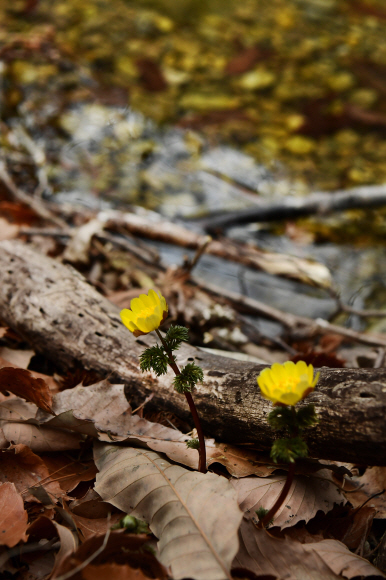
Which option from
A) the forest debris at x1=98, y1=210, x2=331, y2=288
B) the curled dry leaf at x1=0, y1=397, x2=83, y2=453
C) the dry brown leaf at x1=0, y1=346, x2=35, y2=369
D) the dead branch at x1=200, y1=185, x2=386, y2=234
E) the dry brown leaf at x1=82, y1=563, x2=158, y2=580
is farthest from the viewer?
the dead branch at x1=200, y1=185, x2=386, y2=234

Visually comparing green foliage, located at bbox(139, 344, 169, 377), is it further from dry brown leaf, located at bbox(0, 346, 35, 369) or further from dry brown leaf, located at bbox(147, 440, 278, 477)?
dry brown leaf, located at bbox(0, 346, 35, 369)

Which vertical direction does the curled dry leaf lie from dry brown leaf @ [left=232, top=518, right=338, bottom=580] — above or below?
below

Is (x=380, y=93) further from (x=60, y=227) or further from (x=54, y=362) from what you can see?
(x=54, y=362)

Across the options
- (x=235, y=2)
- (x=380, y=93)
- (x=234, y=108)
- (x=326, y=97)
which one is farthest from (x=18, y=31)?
(x=380, y=93)

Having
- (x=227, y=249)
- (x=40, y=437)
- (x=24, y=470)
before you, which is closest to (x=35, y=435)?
(x=40, y=437)

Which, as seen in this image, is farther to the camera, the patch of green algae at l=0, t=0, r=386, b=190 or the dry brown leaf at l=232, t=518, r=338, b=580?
the patch of green algae at l=0, t=0, r=386, b=190

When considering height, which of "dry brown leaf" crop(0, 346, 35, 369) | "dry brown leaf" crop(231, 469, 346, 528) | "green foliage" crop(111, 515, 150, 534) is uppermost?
"green foliage" crop(111, 515, 150, 534)

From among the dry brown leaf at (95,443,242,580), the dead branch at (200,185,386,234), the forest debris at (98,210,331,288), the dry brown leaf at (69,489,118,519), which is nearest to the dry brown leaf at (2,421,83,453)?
the dry brown leaf at (95,443,242,580)
